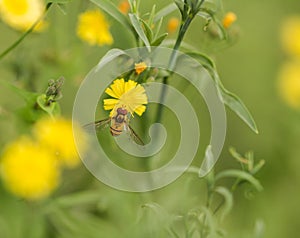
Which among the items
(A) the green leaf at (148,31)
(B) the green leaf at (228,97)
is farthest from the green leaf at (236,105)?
(A) the green leaf at (148,31)

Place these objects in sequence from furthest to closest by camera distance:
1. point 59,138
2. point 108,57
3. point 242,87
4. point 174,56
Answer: point 242,87 → point 59,138 → point 174,56 → point 108,57

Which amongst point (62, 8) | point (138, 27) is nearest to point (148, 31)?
point (138, 27)

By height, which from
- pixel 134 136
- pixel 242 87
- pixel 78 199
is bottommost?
pixel 242 87

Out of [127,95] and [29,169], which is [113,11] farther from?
[29,169]

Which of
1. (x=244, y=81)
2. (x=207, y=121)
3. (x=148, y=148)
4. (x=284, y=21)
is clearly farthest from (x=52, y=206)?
(x=284, y=21)

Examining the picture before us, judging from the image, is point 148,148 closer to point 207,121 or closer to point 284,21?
point 207,121
